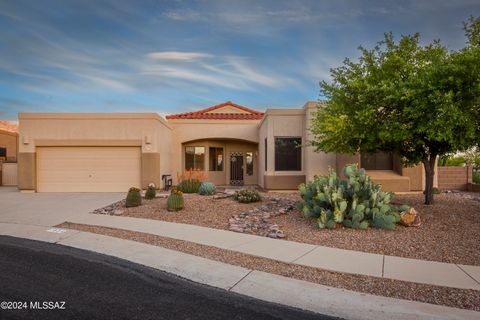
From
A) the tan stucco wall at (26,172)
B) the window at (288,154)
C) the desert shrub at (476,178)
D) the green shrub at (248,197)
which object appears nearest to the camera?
the green shrub at (248,197)

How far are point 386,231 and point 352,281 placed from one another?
11.6ft

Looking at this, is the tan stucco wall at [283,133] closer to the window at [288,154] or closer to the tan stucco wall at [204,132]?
the window at [288,154]

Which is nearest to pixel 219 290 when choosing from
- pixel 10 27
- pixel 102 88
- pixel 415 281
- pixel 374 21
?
pixel 415 281

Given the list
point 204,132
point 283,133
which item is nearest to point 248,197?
point 283,133

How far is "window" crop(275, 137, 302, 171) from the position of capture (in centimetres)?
1808

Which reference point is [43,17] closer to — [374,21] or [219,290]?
[374,21]

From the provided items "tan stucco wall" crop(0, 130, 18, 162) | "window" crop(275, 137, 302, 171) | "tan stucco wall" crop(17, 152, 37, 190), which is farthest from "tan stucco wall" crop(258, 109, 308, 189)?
"tan stucco wall" crop(0, 130, 18, 162)

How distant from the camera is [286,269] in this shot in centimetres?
623

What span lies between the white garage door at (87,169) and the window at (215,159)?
6038 mm

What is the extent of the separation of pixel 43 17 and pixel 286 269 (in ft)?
47.5

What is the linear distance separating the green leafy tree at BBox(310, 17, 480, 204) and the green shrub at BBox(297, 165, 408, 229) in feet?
6.28

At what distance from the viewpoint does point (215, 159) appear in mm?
24016

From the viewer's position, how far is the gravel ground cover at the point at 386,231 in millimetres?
7297

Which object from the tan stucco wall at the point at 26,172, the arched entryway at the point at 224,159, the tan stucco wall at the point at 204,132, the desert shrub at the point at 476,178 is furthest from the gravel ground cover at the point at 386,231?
the arched entryway at the point at 224,159
